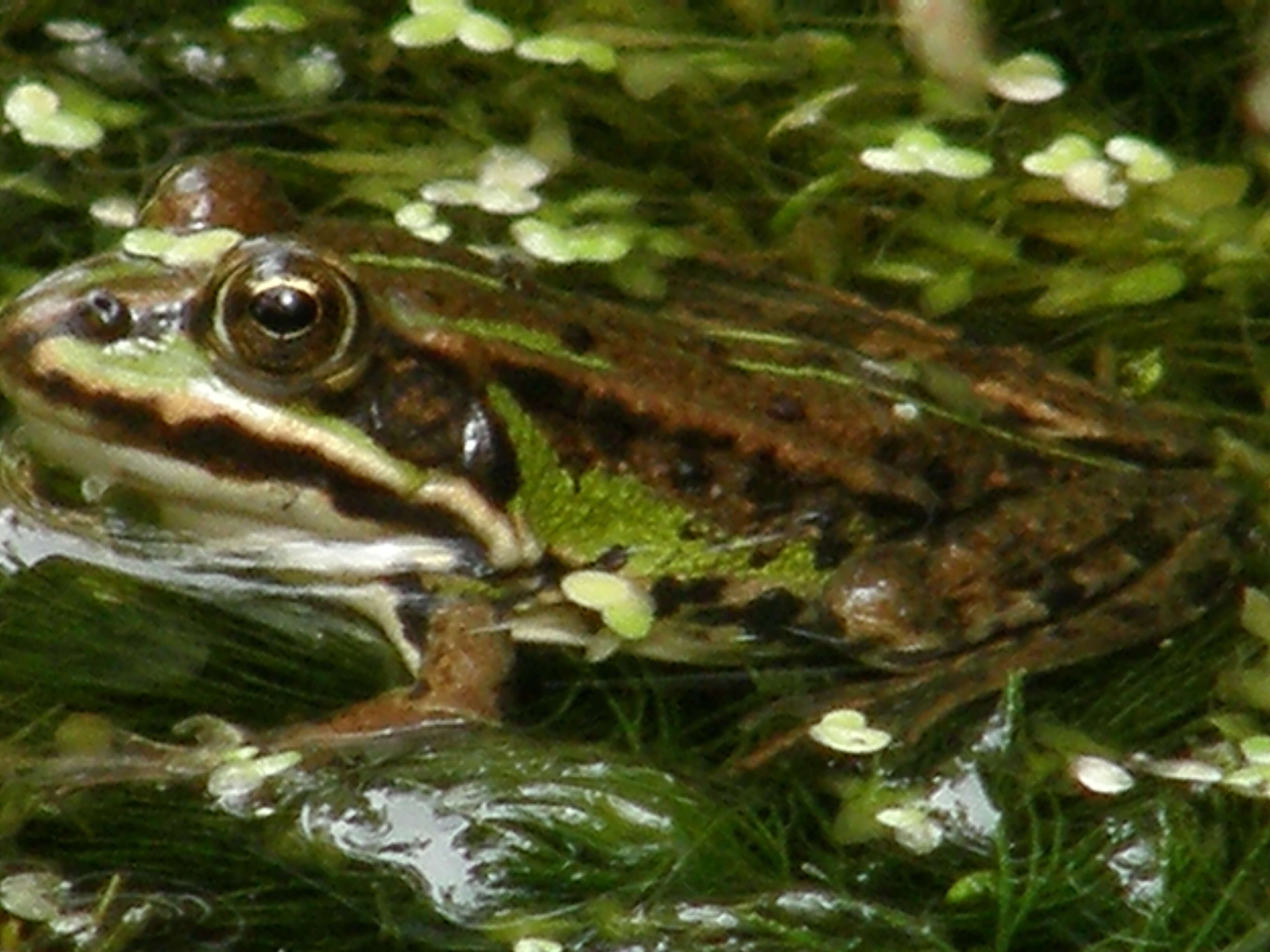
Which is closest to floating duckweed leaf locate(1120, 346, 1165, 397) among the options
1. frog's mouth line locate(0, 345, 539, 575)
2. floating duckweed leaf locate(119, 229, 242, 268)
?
frog's mouth line locate(0, 345, 539, 575)

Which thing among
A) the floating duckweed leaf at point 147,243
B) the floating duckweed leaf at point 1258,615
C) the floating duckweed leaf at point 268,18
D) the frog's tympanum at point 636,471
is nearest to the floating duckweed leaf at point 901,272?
the frog's tympanum at point 636,471

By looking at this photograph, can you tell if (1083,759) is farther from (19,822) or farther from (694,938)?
(19,822)

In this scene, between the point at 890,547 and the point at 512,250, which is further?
the point at 512,250

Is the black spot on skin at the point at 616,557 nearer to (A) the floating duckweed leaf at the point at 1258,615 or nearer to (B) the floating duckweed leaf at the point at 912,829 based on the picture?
(B) the floating duckweed leaf at the point at 912,829

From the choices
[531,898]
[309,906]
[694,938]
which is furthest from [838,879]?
[309,906]

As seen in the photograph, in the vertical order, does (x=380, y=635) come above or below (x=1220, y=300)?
below

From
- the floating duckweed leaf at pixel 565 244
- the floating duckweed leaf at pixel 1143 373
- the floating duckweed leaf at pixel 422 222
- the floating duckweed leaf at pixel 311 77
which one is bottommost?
the floating duckweed leaf at pixel 1143 373

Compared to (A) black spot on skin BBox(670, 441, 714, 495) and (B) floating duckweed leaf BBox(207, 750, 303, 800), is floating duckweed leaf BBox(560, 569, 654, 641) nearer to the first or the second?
(A) black spot on skin BBox(670, 441, 714, 495)
